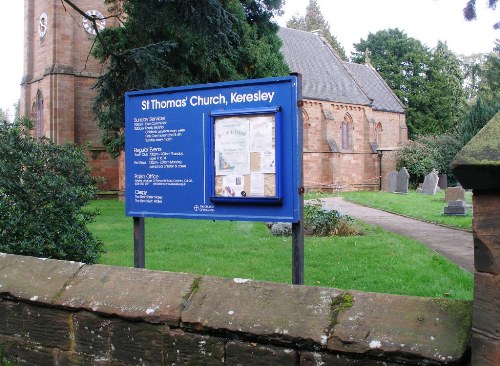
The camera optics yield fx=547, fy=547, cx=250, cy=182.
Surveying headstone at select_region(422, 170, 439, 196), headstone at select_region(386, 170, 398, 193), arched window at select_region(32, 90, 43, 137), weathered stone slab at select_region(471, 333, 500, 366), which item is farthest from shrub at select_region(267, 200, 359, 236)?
arched window at select_region(32, 90, 43, 137)

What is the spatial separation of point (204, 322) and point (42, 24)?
1215 inches

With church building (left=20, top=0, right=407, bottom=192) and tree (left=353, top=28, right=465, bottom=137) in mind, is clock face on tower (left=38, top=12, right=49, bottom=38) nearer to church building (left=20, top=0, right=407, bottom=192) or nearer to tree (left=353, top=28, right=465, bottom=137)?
church building (left=20, top=0, right=407, bottom=192)

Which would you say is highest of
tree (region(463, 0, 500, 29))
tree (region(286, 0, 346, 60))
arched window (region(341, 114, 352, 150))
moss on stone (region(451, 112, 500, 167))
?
tree (region(286, 0, 346, 60))

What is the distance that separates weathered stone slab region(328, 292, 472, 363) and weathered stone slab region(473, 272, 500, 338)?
161 millimetres

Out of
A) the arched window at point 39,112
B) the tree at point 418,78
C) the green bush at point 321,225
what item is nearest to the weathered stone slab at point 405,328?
the green bush at point 321,225

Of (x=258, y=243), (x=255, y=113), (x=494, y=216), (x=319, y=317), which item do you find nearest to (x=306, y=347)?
(x=319, y=317)

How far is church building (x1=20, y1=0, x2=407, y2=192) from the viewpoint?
28.6 m

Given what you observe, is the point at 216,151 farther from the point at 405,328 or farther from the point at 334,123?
the point at 334,123

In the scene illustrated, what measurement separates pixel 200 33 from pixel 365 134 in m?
35.6

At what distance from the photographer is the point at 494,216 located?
6.97 feet

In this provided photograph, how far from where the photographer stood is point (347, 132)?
41.7 meters

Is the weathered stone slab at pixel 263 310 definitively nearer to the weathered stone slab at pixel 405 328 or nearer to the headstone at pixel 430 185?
the weathered stone slab at pixel 405 328

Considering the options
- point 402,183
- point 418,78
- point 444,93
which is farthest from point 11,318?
point 418,78

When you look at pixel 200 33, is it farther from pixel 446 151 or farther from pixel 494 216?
pixel 446 151
